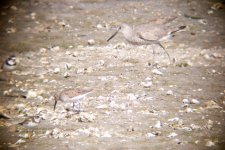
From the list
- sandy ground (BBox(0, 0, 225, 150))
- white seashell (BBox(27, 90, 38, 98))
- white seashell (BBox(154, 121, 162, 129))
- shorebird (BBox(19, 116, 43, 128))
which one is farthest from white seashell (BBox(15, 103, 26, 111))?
white seashell (BBox(154, 121, 162, 129))

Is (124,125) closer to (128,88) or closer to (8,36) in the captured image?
(128,88)

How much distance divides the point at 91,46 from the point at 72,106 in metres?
3.08

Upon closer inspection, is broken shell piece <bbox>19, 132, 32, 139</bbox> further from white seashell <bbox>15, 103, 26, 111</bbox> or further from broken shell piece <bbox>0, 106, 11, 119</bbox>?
white seashell <bbox>15, 103, 26, 111</bbox>

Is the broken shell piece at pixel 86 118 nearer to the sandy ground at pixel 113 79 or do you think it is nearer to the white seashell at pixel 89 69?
the sandy ground at pixel 113 79

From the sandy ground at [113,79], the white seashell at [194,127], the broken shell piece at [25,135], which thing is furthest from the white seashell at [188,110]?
the broken shell piece at [25,135]

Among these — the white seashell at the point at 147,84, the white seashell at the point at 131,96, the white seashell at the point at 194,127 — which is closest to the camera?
the white seashell at the point at 194,127

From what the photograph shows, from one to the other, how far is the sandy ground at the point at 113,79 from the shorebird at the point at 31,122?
0.08 m

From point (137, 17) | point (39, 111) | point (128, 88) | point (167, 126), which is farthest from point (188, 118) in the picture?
point (137, 17)

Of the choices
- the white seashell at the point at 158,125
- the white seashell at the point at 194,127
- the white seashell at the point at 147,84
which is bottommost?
the white seashell at the point at 194,127

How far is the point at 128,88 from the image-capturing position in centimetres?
779

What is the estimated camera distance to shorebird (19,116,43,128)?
648cm

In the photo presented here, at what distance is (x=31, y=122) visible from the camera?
651 centimetres

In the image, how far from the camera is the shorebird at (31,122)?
21.2 feet

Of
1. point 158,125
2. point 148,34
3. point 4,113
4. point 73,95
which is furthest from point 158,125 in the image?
point 148,34
